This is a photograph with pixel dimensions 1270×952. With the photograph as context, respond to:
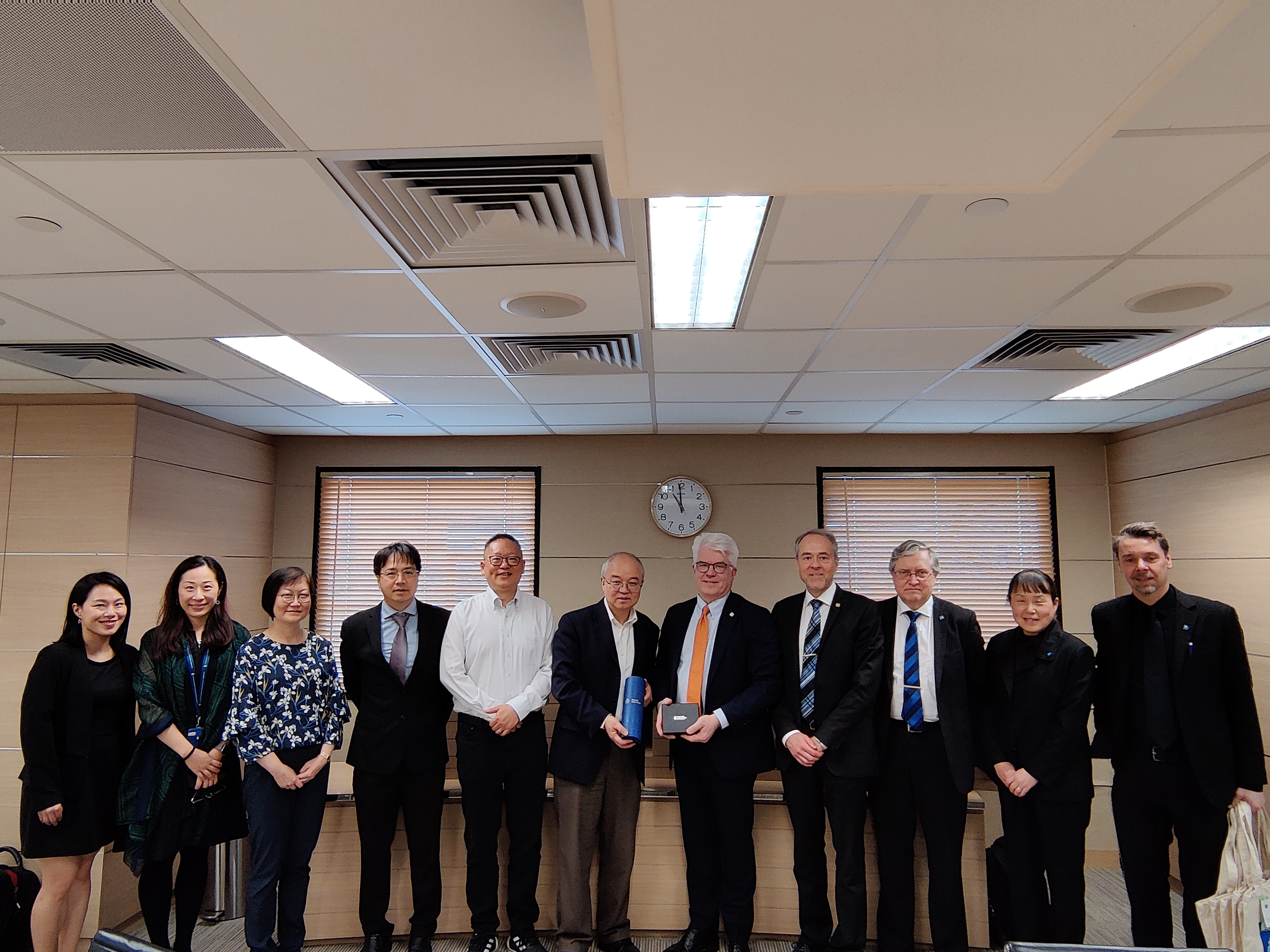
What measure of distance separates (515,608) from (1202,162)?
9.84 ft

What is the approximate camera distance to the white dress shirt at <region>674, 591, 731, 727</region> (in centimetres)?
359

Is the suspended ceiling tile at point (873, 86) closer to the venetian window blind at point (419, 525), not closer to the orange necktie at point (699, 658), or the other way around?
the orange necktie at point (699, 658)

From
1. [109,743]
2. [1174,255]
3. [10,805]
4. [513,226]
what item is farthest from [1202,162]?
[10,805]

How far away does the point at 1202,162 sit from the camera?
6.15 ft

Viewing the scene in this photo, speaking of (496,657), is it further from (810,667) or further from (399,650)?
(810,667)

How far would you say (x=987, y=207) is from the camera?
2.11 meters

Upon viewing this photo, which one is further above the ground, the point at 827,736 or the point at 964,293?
the point at 964,293

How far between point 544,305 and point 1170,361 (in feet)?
9.74

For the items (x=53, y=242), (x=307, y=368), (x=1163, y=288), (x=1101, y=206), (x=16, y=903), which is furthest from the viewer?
(x=307, y=368)

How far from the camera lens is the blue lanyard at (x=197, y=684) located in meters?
3.24

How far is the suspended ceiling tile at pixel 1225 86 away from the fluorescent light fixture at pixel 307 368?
10.2ft

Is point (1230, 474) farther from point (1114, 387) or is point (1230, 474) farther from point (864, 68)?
point (864, 68)

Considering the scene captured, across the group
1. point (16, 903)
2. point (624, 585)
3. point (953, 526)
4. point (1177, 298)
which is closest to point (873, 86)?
point (1177, 298)

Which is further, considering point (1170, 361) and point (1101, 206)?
point (1170, 361)
